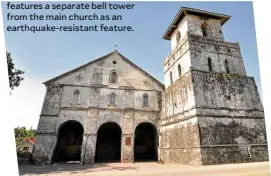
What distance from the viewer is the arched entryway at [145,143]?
20.9m

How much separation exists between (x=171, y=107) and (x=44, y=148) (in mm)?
11702

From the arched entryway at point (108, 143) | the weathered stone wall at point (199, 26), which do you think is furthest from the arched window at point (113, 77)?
the weathered stone wall at point (199, 26)

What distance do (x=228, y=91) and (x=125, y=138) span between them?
385 inches

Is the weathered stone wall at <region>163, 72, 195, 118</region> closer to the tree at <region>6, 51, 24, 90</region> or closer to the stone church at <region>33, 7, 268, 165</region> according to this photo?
the stone church at <region>33, 7, 268, 165</region>

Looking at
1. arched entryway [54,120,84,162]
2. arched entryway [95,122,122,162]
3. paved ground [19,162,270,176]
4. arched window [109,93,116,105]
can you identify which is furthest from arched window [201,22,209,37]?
arched entryway [54,120,84,162]

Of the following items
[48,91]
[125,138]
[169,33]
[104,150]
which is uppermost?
[169,33]

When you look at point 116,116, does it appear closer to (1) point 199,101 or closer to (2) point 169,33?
(1) point 199,101

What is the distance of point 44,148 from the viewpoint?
640 inches

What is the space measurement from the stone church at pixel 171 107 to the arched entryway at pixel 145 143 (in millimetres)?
108

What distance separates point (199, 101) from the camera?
527 inches

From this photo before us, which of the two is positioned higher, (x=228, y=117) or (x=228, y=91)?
(x=228, y=91)

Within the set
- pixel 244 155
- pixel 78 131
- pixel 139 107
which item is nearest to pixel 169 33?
pixel 139 107

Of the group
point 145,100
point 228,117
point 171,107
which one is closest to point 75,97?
point 145,100

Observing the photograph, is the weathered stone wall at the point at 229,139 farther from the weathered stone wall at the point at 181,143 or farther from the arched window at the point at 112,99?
the arched window at the point at 112,99
